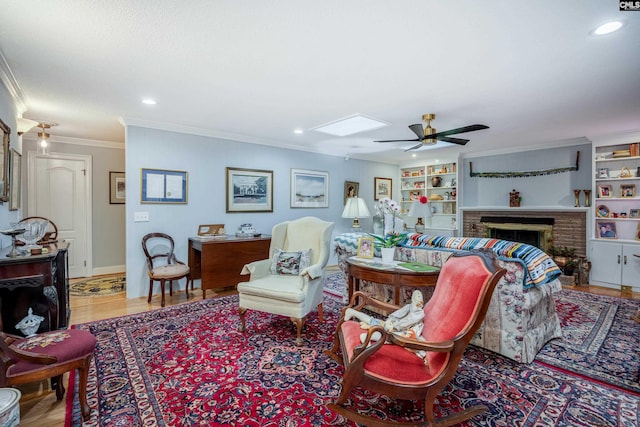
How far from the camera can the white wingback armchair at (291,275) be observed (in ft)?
8.85

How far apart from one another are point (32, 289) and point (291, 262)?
82.5 inches

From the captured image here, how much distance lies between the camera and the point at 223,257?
401 centimetres

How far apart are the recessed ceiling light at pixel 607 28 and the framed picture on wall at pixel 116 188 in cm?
627

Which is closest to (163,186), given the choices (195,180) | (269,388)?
(195,180)

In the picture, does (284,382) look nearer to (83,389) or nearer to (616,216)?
(83,389)

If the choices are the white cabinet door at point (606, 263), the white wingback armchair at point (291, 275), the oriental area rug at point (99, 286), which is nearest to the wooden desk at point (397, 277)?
the white wingback armchair at point (291, 275)

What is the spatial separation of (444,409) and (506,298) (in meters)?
1.07

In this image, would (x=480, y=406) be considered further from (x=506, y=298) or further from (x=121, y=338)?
(x=121, y=338)

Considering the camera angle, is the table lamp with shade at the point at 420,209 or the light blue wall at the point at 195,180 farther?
the table lamp with shade at the point at 420,209

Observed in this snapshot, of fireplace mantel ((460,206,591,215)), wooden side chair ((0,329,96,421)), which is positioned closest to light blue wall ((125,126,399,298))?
wooden side chair ((0,329,96,421))

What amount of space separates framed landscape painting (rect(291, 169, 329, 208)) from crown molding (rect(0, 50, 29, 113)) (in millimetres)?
3489

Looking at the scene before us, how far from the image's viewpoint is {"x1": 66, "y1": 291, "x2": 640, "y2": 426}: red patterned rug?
1.70 m

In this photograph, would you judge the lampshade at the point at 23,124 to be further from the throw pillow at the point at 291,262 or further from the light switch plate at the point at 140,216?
the throw pillow at the point at 291,262

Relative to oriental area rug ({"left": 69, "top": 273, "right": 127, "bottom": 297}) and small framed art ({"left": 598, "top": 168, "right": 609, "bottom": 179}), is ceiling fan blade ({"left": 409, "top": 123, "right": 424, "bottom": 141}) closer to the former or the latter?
small framed art ({"left": 598, "top": 168, "right": 609, "bottom": 179})
